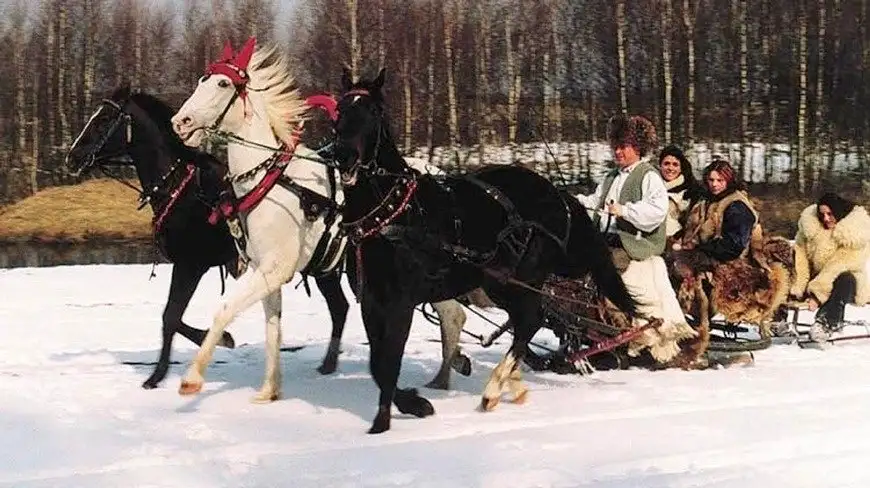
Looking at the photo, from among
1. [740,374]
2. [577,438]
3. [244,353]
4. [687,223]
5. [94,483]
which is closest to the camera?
[94,483]

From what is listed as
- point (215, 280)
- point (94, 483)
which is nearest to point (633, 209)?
point (94, 483)

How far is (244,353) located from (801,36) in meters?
22.6

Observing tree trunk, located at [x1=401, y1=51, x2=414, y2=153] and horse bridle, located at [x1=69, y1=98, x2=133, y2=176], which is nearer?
horse bridle, located at [x1=69, y1=98, x2=133, y2=176]

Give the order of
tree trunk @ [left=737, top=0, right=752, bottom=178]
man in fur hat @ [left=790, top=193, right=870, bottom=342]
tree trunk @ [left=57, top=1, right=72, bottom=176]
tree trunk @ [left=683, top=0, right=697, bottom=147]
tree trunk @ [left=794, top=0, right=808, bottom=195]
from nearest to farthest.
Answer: man in fur hat @ [left=790, top=193, right=870, bottom=342], tree trunk @ [left=794, top=0, right=808, bottom=195], tree trunk @ [left=683, top=0, right=697, bottom=147], tree trunk @ [left=737, top=0, right=752, bottom=178], tree trunk @ [left=57, top=1, right=72, bottom=176]

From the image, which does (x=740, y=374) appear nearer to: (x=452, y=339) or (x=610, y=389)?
(x=610, y=389)

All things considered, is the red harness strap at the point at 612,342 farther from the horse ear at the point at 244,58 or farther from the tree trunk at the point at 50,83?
the tree trunk at the point at 50,83

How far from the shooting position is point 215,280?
49.5 feet

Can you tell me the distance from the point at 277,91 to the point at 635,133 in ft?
8.02

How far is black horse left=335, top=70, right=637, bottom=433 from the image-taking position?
5.23 meters

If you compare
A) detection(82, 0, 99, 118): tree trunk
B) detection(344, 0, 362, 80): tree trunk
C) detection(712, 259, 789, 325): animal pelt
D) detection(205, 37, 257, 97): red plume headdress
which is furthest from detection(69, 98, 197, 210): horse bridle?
detection(82, 0, 99, 118): tree trunk

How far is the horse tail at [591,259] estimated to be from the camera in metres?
6.54

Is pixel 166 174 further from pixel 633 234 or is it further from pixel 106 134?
pixel 633 234

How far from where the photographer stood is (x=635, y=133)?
21.9ft

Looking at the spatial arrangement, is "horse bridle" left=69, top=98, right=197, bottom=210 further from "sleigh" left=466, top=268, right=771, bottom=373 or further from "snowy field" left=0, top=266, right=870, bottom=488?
"sleigh" left=466, top=268, right=771, bottom=373
